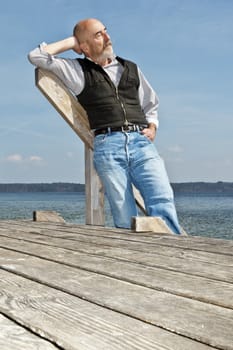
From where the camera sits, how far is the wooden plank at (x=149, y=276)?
1.57 m

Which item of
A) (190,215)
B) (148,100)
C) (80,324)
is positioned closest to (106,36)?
(148,100)

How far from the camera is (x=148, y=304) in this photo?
1.42 m

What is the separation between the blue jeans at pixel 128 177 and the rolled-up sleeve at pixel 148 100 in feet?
1.41

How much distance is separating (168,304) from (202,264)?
2.46ft

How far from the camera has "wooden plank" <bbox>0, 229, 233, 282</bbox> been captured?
1.97 m

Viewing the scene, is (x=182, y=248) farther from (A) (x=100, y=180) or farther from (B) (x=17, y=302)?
(A) (x=100, y=180)

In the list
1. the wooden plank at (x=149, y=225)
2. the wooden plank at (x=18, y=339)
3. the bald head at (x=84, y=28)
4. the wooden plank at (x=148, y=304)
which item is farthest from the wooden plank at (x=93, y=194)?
the wooden plank at (x=18, y=339)

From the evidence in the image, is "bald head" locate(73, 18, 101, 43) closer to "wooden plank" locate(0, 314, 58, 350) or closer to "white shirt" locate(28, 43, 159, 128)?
"white shirt" locate(28, 43, 159, 128)

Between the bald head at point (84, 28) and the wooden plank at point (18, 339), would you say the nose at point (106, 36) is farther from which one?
the wooden plank at point (18, 339)

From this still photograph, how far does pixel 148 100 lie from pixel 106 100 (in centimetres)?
53

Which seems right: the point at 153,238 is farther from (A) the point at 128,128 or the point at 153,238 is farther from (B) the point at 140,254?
(A) the point at 128,128

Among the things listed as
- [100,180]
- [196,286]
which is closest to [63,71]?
[100,180]

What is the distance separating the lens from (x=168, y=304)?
1.43 m

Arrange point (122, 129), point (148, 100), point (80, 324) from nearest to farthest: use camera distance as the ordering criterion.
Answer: point (80, 324) < point (122, 129) < point (148, 100)
